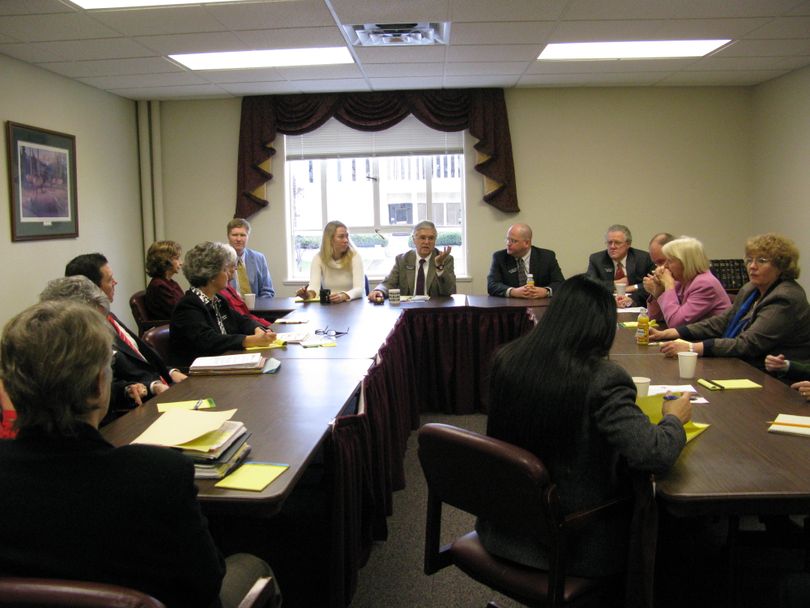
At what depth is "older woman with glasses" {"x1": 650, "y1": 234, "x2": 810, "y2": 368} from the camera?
2.92m

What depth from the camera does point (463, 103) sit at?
6430 mm

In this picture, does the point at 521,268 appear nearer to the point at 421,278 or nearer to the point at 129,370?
the point at 421,278

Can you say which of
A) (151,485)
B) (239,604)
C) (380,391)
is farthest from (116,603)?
(380,391)

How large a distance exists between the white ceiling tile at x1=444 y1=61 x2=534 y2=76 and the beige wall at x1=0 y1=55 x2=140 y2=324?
10.1ft

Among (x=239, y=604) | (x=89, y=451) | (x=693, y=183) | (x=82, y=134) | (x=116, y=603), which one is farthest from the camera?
(x=693, y=183)

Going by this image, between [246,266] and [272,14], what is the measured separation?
231 cm

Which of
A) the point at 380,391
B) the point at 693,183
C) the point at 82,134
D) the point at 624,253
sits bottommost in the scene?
the point at 380,391

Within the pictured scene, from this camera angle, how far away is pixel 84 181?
584 cm

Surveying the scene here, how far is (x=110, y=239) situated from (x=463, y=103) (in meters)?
3.49

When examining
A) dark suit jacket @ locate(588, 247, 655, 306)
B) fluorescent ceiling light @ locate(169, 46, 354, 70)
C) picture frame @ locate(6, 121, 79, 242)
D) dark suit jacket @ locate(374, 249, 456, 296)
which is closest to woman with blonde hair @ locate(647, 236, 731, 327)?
dark suit jacket @ locate(588, 247, 655, 306)

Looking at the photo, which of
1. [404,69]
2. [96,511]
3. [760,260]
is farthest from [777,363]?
[404,69]

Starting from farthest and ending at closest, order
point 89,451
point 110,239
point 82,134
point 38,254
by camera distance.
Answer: point 110,239 < point 82,134 < point 38,254 < point 89,451

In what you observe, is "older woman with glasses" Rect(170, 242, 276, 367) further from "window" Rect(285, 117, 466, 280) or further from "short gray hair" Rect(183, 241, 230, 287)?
"window" Rect(285, 117, 466, 280)

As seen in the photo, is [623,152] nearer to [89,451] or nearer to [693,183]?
[693,183]
